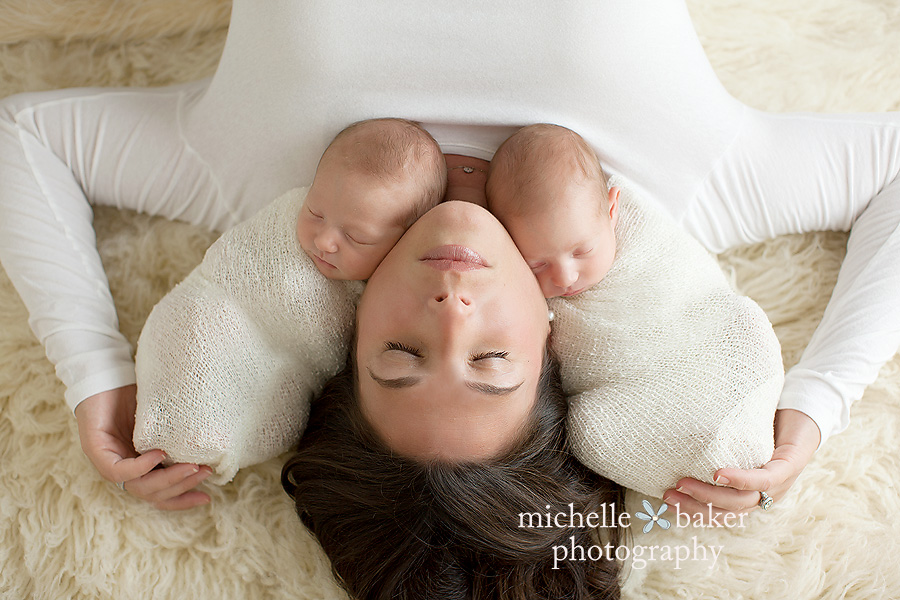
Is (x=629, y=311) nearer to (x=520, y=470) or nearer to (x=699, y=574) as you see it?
(x=520, y=470)

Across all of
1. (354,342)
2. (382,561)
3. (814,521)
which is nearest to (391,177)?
(354,342)

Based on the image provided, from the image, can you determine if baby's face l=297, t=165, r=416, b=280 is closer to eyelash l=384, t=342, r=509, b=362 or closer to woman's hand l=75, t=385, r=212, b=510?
eyelash l=384, t=342, r=509, b=362

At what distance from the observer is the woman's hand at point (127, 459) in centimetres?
131

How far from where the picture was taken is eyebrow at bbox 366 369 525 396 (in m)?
1.11

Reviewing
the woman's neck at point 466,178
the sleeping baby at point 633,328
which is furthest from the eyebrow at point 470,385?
the woman's neck at point 466,178

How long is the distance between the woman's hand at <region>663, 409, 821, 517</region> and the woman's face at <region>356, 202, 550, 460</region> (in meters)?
0.32

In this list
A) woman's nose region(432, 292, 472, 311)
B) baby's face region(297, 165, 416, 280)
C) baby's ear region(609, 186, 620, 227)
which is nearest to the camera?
woman's nose region(432, 292, 472, 311)

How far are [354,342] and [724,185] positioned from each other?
0.74m

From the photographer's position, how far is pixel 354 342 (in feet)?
4.38

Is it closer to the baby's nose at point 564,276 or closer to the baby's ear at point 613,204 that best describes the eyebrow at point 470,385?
the baby's nose at point 564,276

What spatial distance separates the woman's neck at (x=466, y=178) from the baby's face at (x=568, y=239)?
9cm

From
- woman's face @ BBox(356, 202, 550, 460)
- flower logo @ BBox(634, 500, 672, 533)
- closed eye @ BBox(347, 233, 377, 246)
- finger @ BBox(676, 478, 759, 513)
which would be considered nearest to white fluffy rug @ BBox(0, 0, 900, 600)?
flower logo @ BBox(634, 500, 672, 533)

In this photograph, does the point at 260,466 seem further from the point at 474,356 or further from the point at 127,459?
the point at 474,356

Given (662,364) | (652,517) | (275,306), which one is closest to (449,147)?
(275,306)
